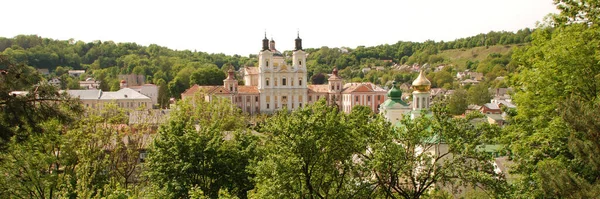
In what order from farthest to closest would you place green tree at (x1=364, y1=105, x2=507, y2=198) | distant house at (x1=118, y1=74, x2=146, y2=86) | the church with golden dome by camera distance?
distant house at (x1=118, y1=74, x2=146, y2=86) → the church with golden dome → green tree at (x1=364, y1=105, x2=507, y2=198)

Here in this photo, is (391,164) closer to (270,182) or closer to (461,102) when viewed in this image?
(270,182)

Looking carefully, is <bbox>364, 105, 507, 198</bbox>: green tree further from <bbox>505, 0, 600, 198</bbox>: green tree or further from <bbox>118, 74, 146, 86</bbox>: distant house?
<bbox>118, 74, 146, 86</bbox>: distant house

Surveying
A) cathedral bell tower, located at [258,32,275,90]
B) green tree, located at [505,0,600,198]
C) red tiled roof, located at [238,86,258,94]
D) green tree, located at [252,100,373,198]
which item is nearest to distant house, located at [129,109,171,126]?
green tree, located at [252,100,373,198]

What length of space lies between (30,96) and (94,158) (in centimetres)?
1076

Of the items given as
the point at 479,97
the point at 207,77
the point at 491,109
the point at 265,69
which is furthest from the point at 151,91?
the point at 491,109

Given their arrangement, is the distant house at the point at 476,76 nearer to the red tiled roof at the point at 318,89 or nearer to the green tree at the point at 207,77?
the green tree at the point at 207,77

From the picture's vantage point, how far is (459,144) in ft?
44.0

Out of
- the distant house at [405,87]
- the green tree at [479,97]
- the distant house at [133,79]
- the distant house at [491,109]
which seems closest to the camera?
the distant house at [491,109]

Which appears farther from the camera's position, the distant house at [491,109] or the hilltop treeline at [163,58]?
the hilltop treeline at [163,58]

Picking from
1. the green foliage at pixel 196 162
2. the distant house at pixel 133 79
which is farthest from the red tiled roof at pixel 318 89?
the distant house at pixel 133 79

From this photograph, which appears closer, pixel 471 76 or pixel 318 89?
pixel 318 89

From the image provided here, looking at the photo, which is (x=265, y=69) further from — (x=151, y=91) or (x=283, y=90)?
(x=151, y=91)

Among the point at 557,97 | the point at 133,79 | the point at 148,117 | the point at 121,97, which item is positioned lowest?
the point at 121,97

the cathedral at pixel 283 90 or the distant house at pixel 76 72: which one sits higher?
the distant house at pixel 76 72
